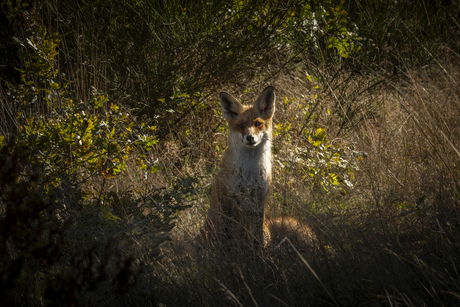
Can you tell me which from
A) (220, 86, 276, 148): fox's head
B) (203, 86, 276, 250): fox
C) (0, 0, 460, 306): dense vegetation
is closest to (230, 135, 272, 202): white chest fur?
(203, 86, 276, 250): fox

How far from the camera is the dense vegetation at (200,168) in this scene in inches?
83.7

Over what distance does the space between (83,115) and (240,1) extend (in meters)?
3.19

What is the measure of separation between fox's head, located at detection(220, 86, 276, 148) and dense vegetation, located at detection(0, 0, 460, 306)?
45 cm

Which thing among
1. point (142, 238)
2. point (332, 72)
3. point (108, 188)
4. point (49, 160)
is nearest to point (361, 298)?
point (142, 238)

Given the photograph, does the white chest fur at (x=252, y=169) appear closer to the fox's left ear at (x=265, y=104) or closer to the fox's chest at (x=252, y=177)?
the fox's chest at (x=252, y=177)

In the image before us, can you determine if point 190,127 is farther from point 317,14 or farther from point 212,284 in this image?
point 212,284

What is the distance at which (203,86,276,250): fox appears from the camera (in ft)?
11.2

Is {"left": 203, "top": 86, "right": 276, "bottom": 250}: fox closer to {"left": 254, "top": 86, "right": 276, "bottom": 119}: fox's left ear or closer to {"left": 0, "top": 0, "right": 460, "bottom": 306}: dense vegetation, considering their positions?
{"left": 254, "top": 86, "right": 276, "bottom": 119}: fox's left ear

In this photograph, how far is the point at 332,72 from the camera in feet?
21.6

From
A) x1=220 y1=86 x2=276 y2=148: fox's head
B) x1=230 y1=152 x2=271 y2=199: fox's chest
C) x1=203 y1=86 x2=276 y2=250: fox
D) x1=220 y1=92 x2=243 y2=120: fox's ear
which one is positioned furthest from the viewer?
x1=220 y1=92 x2=243 y2=120: fox's ear

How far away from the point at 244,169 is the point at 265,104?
32.1 inches

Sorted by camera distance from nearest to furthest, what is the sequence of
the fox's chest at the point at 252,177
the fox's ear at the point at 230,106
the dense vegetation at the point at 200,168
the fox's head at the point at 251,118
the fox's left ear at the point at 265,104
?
the dense vegetation at the point at 200,168 < the fox's chest at the point at 252,177 < the fox's head at the point at 251,118 < the fox's left ear at the point at 265,104 < the fox's ear at the point at 230,106

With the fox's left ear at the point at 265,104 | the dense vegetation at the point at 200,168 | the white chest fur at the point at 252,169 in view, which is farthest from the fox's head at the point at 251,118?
the dense vegetation at the point at 200,168

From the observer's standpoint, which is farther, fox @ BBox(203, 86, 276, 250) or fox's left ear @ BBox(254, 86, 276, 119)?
fox's left ear @ BBox(254, 86, 276, 119)
